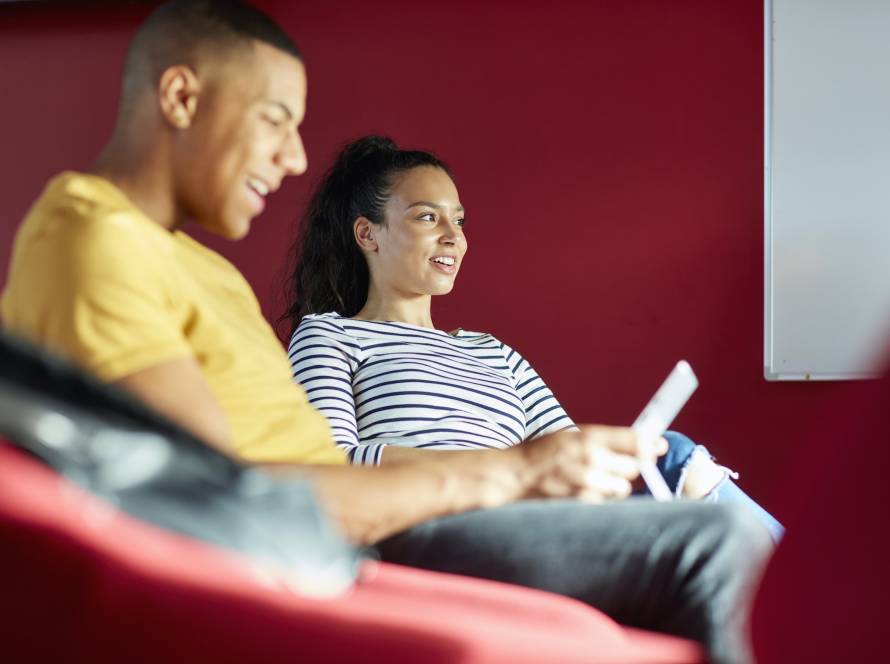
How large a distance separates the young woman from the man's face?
0.63 meters

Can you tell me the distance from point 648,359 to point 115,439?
2642 millimetres

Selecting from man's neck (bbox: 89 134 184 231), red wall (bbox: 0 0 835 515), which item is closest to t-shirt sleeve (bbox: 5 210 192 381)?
man's neck (bbox: 89 134 184 231)

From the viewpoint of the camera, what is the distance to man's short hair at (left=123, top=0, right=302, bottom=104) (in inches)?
43.6

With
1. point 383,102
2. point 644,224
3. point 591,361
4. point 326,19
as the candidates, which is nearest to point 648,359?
point 591,361

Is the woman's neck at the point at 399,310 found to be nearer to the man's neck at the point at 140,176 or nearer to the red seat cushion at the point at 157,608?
the man's neck at the point at 140,176

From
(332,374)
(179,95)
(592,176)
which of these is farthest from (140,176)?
(592,176)

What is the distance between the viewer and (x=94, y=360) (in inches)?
35.3

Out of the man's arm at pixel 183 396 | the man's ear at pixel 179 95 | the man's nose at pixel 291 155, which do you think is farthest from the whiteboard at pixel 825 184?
the man's arm at pixel 183 396

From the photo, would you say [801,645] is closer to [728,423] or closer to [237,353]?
[237,353]

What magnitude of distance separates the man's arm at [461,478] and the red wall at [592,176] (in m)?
2.09

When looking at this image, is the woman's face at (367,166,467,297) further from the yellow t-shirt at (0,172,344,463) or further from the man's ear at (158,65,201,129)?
the man's ear at (158,65,201,129)

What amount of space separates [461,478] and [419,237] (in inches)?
44.4

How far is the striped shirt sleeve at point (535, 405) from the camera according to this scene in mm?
2053

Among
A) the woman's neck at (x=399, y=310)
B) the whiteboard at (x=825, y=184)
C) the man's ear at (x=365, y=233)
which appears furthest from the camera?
the whiteboard at (x=825, y=184)
